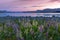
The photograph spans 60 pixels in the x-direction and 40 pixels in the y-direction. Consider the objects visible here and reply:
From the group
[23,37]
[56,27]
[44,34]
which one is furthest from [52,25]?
[23,37]

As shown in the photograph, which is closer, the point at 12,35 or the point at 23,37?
the point at 23,37

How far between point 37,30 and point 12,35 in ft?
0.90

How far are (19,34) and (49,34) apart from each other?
1.23 ft

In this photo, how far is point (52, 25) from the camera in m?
2.33

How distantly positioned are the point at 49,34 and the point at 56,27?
11 centimetres

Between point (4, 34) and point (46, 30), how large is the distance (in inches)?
18.2

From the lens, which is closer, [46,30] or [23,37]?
[23,37]

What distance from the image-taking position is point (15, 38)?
84.6 inches

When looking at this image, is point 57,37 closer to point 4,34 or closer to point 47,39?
point 47,39

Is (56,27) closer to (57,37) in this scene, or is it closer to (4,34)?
(57,37)

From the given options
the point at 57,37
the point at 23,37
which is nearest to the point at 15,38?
the point at 23,37

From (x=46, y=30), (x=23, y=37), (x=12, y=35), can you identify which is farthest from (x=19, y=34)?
(x=46, y=30)

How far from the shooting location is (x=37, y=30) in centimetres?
223

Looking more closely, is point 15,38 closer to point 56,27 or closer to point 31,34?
point 31,34
